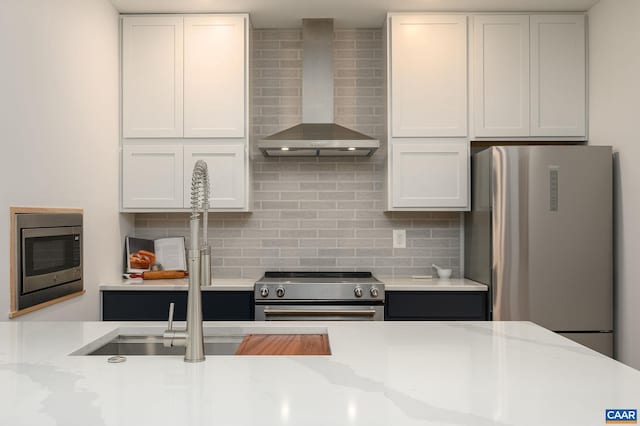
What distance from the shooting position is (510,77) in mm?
3561

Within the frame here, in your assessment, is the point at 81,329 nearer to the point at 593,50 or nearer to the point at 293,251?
the point at 293,251

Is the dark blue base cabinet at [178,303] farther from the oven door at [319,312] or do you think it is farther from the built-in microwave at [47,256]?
the built-in microwave at [47,256]

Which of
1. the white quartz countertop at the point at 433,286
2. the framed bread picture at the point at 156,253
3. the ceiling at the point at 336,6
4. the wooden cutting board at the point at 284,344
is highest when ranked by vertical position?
the ceiling at the point at 336,6

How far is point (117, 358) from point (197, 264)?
Result: 1.06 ft

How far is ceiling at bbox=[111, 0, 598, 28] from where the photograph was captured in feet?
11.3

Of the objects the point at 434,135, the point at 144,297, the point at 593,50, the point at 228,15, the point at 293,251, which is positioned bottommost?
the point at 144,297

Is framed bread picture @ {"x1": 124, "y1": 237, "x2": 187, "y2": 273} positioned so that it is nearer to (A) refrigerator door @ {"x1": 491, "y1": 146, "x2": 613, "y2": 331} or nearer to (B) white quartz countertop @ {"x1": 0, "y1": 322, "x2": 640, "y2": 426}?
(B) white quartz countertop @ {"x1": 0, "y1": 322, "x2": 640, "y2": 426}

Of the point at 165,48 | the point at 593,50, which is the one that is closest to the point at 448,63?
the point at 593,50

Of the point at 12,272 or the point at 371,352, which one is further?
the point at 12,272

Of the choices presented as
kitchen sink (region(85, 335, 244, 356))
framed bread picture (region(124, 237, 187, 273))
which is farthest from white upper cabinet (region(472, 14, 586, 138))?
kitchen sink (region(85, 335, 244, 356))

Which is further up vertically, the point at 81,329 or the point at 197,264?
the point at 197,264

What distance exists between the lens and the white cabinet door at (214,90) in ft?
11.8

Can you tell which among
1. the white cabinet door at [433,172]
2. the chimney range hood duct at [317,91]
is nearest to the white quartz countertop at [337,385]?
the white cabinet door at [433,172]

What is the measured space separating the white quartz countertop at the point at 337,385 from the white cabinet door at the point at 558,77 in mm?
2327
